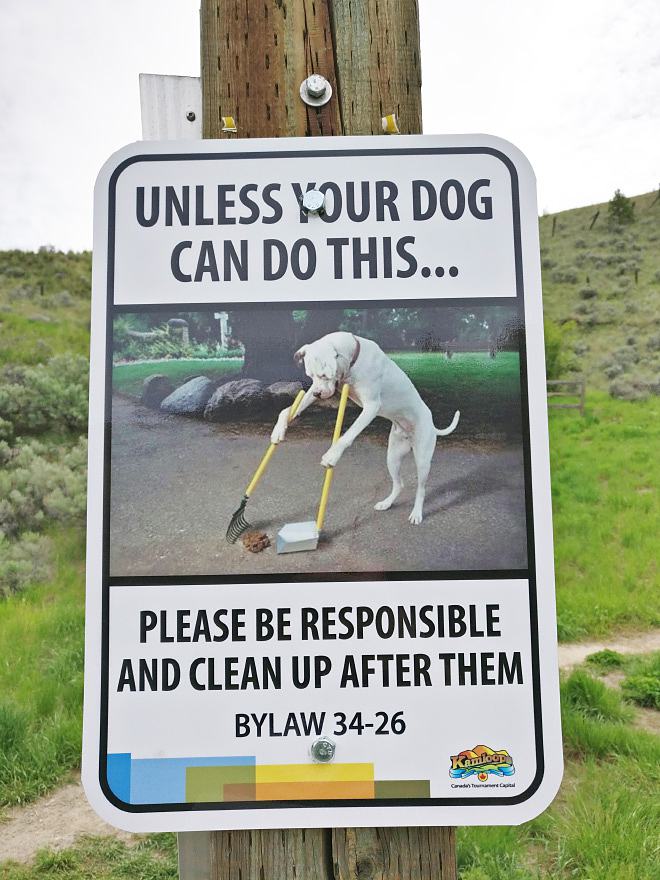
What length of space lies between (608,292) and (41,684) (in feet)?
58.7

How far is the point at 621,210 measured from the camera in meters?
23.8

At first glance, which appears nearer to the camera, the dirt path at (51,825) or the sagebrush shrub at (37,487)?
the dirt path at (51,825)

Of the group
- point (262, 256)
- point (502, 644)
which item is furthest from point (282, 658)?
point (262, 256)

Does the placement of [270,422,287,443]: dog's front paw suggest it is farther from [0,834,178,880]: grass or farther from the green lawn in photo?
[0,834,178,880]: grass

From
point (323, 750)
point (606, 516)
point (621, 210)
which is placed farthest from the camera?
point (621, 210)

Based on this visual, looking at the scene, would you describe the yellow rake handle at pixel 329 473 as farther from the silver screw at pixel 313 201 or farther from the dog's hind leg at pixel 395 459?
the silver screw at pixel 313 201

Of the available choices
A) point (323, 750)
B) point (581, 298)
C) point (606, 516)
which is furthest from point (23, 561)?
point (581, 298)

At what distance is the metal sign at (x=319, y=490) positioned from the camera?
4.45ft

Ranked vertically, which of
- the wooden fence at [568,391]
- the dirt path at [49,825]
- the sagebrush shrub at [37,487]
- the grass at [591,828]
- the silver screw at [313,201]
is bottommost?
the dirt path at [49,825]

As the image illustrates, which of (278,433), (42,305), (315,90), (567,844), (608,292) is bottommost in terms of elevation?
(567,844)

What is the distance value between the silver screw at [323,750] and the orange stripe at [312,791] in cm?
5

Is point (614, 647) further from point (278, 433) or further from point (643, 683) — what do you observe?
point (278, 433)

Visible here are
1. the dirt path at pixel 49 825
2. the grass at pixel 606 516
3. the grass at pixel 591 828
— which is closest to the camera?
the grass at pixel 591 828

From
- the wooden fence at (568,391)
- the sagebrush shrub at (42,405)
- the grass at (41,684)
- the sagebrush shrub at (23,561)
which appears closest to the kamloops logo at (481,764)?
the grass at (41,684)
